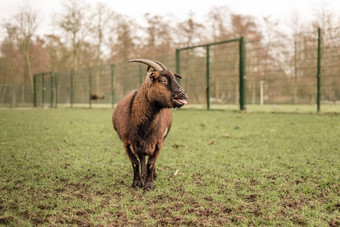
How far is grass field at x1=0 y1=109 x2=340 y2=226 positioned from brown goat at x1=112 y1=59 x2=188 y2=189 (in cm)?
32

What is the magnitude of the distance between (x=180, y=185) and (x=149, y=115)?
803 millimetres

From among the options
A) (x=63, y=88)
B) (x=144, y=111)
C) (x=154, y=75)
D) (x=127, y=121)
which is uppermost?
(x=63, y=88)

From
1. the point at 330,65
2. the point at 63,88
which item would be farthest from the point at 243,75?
the point at 63,88

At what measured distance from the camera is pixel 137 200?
8.95ft

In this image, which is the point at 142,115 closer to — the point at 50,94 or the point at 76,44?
the point at 50,94

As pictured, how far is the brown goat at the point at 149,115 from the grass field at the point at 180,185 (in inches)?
12.5

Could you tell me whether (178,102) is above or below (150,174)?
above

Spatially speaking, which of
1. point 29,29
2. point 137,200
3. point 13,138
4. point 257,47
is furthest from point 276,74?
point 29,29

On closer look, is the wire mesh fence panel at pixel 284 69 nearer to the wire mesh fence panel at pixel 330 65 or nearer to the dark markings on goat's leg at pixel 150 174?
the wire mesh fence panel at pixel 330 65

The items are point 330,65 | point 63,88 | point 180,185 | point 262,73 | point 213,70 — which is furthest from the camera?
point 63,88

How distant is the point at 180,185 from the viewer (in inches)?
125

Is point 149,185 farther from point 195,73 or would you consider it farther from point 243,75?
point 195,73

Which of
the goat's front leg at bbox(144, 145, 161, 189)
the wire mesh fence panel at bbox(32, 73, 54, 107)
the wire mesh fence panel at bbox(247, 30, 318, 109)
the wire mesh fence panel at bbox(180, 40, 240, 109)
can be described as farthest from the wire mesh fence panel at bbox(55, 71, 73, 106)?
the goat's front leg at bbox(144, 145, 161, 189)

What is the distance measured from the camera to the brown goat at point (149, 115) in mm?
2893
